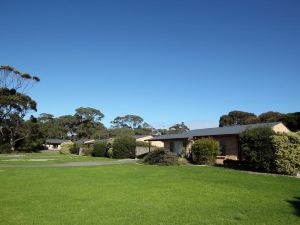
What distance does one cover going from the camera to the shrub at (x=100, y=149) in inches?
1852

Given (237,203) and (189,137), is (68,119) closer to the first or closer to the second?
(189,137)

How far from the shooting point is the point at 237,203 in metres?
9.74

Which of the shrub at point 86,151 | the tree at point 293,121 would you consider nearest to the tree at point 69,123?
the shrub at point 86,151

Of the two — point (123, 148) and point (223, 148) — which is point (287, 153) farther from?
point (123, 148)

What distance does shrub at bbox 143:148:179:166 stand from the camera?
27.2 m

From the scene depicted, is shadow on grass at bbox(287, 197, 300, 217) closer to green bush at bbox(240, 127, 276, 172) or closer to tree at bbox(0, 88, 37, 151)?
green bush at bbox(240, 127, 276, 172)

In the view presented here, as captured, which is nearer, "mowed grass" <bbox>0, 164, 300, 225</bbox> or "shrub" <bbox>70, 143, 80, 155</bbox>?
"mowed grass" <bbox>0, 164, 300, 225</bbox>

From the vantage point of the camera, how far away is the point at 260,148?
20.0 meters

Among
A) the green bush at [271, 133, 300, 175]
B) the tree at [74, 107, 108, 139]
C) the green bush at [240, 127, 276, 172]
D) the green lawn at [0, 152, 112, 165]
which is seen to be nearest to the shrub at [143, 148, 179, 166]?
the green bush at [240, 127, 276, 172]

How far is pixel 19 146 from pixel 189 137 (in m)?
50.9

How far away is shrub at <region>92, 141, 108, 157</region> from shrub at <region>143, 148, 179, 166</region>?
18782 mm

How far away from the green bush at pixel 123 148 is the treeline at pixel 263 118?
26303mm

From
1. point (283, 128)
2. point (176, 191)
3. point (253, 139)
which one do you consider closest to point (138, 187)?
point (176, 191)

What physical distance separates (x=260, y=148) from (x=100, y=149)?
31.9m
